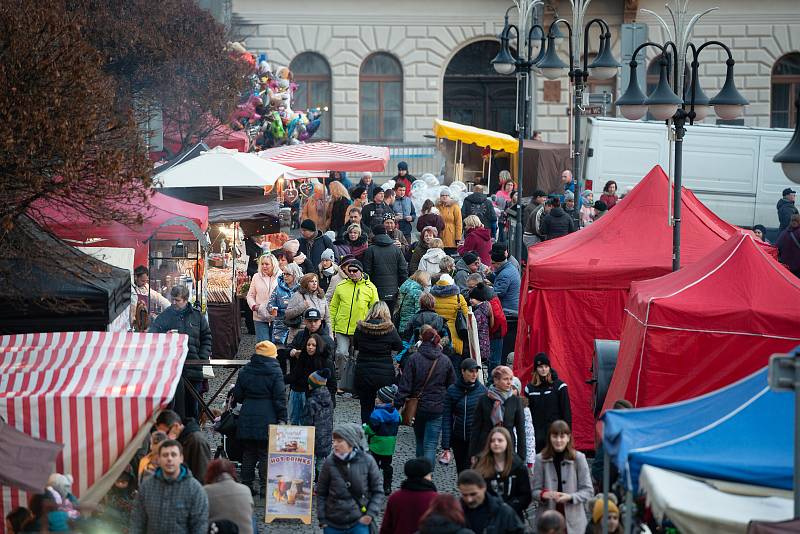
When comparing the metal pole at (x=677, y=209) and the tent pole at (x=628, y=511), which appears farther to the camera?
the metal pole at (x=677, y=209)

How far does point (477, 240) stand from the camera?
2142 centimetres

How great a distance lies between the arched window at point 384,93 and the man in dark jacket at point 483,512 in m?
34.2

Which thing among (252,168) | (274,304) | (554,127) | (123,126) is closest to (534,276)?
(274,304)

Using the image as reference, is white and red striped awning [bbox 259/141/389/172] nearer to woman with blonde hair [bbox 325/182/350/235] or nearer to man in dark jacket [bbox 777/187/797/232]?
woman with blonde hair [bbox 325/182/350/235]

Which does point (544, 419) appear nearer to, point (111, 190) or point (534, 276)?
point (534, 276)

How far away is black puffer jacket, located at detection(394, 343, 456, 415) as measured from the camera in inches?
522

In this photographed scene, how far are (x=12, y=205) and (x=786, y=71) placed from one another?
3323cm

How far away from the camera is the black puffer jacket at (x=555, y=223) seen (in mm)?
22969

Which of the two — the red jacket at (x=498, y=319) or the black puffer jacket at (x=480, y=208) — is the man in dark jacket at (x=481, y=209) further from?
the red jacket at (x=498, y=319)

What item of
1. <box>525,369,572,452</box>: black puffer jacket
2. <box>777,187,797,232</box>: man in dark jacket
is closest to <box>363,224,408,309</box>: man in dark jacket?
<box>525,369,572,452</box>: black puffer jacket

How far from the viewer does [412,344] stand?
49.2 ft

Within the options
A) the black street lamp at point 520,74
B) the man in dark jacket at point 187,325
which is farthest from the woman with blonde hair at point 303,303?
the black street lamp at point 520,74

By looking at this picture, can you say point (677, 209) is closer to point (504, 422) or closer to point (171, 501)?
point (504, 422)

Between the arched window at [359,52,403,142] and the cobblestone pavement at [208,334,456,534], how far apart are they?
25.8 meters
